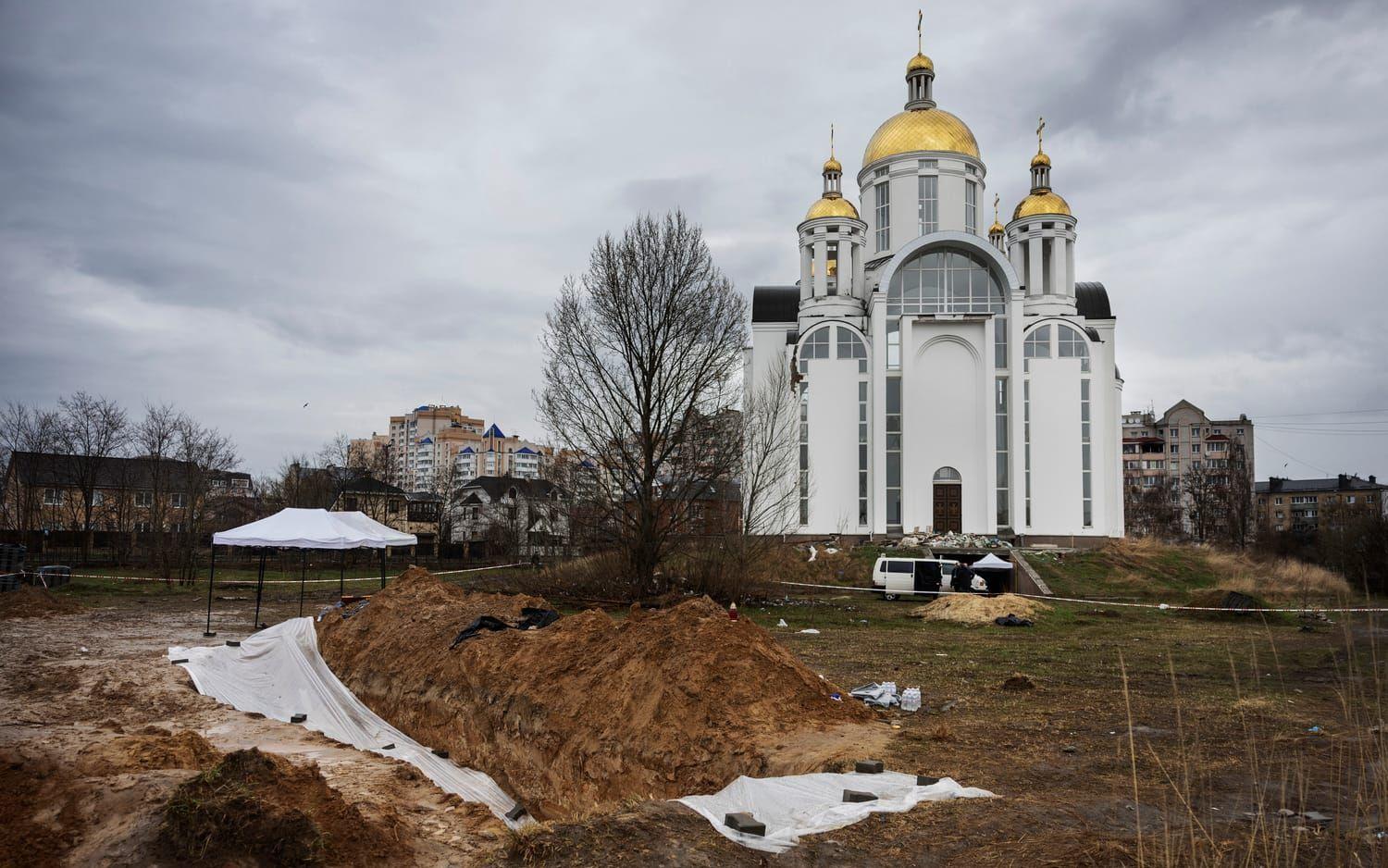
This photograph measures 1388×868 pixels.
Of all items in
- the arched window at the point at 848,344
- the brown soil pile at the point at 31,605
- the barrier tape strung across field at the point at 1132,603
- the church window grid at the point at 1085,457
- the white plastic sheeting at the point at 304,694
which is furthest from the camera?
the arched window at the point at 848,344

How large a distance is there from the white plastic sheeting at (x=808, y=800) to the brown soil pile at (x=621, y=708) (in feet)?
2.51

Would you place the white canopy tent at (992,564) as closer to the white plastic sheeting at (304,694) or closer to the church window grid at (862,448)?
the church window grid at (862,448)

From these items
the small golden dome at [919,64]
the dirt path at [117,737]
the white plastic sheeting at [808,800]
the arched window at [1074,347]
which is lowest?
the dirt path at [117,737]

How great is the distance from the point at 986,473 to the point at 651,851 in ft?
118

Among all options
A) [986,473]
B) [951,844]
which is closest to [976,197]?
[986,473]

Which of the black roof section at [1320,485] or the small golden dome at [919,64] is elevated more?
the small golden dome at [919,64]

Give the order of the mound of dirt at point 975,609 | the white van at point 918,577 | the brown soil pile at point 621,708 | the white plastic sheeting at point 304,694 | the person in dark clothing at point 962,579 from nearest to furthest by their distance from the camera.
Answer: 1. the brown soil pile at point 621,708
2. the white plastic sheeting at point 304,694
3. the mound of dirt at point 975,609
4. the white van at point 918,577
5. the person in dark clothing at point 962,579

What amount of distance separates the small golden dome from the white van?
100 ft

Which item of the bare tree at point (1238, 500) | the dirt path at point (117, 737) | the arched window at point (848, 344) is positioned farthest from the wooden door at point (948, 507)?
the bare tree at point (1238, 500)

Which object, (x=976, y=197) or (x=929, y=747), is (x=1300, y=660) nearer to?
(x=929, y=747)

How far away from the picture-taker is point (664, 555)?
23.1 metres

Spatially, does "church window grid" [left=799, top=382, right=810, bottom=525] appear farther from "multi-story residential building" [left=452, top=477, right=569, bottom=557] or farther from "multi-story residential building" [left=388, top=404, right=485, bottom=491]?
"multi-story residential building" [left=388, top=404, right=485, bottom=491]

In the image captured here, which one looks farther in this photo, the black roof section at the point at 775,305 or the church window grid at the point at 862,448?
the black roof section at the point at 775,305

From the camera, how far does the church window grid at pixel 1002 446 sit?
3847 centimetres
